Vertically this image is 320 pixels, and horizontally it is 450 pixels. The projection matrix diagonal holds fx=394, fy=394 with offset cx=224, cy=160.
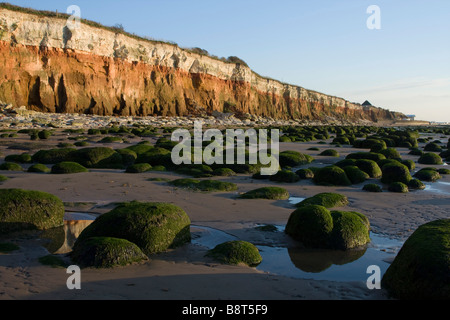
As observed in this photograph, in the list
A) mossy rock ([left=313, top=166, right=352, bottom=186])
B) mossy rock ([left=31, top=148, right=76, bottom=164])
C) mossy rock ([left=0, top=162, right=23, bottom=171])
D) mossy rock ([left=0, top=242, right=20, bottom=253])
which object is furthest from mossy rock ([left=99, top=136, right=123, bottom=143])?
mossy rock ([left=0, top=242, right=20, bottom=253])

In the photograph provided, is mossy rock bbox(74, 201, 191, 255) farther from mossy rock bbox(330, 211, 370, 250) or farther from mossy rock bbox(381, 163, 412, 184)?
mossy rock bbox(381, 163, 412, 184)

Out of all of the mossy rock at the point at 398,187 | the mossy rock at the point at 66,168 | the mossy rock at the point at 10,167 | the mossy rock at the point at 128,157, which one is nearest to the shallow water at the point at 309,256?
the mossy rock at the point at 398,187

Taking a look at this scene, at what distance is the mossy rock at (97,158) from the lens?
14414 mm

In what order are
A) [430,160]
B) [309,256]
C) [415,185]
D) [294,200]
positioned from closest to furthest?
[309,256] < [294,200] < [415,185] < [430,160]

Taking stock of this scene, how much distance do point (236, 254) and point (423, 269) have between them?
251 centimetres

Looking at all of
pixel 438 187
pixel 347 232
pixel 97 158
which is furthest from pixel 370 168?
pixel 97 158

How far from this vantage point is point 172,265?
5562mm

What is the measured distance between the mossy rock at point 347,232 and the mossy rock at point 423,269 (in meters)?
1.54

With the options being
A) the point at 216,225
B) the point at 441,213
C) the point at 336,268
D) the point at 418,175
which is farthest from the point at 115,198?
the point at 418,175

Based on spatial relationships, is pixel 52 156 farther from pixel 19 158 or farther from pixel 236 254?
pixel 236 254

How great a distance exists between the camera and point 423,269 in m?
4.48

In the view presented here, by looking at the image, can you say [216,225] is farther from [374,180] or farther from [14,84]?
[14,84]

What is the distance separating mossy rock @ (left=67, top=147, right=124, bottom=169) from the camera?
14414 mm

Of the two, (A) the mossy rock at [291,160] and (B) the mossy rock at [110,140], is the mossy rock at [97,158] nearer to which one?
(A) the mossy rock at [291,160]
